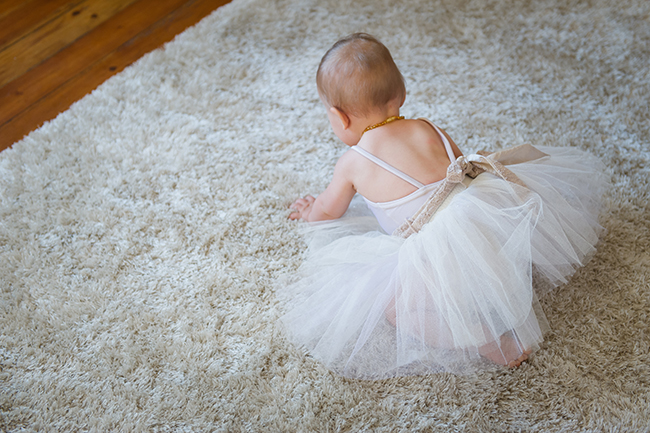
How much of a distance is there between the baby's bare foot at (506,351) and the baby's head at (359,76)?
1.67 feet

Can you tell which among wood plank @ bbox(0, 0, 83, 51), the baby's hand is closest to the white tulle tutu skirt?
the baby's hand

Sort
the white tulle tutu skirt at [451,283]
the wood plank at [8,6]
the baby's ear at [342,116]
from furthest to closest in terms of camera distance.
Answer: the wood plank at [8,6] → the baby's ear at [342,116] → the white tulle tutu skirt at [451,283]

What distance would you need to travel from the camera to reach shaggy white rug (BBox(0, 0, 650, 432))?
0.94m

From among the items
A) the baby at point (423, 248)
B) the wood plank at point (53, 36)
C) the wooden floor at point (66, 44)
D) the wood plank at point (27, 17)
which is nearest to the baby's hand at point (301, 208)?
the baby at point (423, 248)

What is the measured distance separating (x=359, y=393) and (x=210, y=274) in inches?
16.9

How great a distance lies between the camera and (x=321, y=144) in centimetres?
141

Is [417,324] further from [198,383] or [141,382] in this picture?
[141,382]

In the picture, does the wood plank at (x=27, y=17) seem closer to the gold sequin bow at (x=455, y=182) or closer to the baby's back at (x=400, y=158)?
the baby's back at (x=400, y=158)

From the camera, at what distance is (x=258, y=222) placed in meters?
1.24

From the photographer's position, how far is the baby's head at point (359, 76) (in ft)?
3.20

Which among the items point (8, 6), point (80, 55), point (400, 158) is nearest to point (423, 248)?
point (400, 158)

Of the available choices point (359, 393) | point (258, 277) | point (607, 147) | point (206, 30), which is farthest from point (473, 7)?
point (359, 393)

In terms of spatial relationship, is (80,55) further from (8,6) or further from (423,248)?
(423,248)

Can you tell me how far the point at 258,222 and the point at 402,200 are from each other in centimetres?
40
